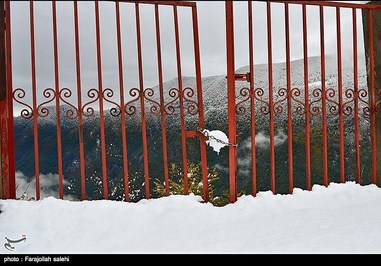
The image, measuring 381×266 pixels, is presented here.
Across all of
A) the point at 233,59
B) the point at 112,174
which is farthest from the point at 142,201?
the point at 112,174

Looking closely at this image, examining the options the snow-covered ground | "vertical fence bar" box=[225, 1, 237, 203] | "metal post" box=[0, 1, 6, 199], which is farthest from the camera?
"vertical fence bar" box=[225, 1, 237, 203]

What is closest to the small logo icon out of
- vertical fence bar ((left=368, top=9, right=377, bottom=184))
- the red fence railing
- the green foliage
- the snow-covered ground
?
the snow-covered ground

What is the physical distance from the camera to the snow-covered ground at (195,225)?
2.31 metres

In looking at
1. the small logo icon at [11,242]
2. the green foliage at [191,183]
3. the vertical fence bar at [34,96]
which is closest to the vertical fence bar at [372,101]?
the green foliage at [191,183]

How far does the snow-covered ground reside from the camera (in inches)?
91.0

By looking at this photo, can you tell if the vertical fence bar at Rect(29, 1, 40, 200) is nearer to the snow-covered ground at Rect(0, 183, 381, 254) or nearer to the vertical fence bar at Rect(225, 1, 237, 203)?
the snow-covered ground at Rect(0, 183, 381, 254)

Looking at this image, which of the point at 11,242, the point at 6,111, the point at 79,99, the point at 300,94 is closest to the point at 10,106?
the point at 6,111

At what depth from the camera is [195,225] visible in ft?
8.84

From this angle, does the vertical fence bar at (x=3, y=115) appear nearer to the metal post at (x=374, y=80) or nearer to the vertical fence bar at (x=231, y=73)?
the vertical fence bar at (x=231, y=73)

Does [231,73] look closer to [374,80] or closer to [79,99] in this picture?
[79,99]

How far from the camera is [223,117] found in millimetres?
8164

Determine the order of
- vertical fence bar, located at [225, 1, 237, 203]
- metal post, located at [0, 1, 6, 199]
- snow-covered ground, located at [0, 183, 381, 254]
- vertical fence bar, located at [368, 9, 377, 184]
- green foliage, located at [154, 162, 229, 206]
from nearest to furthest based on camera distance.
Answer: snow-covered ground, located at [0, 183, 381, 254], metal post, located at [0, 1, 6, 199], vertical fence bar, located at [225, 1, 237, 203], vertical fence bar, located at [368, 9, 377, 184], green foliage, located at [154, 162, 229, 206]
